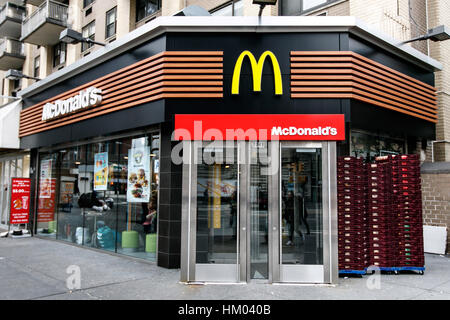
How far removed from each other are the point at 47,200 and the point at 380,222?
11.5 metres

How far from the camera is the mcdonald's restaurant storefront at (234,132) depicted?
270 inches

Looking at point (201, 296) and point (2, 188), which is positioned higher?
point (2, 188)

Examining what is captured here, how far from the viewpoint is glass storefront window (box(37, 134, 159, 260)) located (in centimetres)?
932

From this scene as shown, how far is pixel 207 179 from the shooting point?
7094mm

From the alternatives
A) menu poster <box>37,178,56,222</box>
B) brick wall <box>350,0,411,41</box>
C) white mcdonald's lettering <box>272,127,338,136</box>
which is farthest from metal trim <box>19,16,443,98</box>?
menu poster <box>37,178,56,222</box>

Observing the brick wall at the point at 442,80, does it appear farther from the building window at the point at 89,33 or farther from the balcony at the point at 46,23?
the balcony at the point at 46,23

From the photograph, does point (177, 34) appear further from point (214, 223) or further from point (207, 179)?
point (214, 223)

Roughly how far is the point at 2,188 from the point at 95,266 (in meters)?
12.0

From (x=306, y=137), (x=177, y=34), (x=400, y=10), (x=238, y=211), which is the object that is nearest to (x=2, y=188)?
(x=177, y=34)

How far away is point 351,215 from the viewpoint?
729 cm

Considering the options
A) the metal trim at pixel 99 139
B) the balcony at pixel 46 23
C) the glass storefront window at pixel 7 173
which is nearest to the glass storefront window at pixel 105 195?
the metal trim at pixel 99 139

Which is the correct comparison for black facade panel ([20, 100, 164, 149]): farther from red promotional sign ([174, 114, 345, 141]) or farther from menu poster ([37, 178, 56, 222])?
red promotional sign ([174, 114, 345, 141])

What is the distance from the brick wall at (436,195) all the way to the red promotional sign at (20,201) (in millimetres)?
13421

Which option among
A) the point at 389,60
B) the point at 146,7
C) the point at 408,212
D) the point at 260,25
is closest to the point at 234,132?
the point at 260,25
